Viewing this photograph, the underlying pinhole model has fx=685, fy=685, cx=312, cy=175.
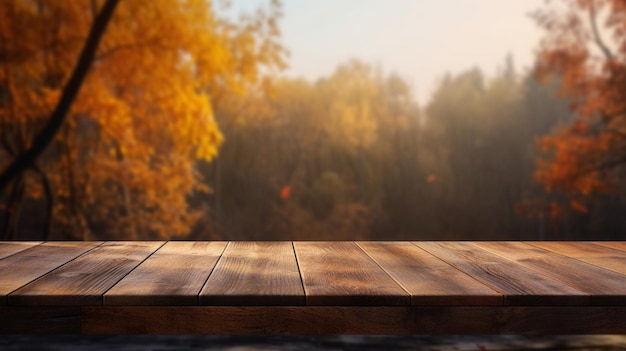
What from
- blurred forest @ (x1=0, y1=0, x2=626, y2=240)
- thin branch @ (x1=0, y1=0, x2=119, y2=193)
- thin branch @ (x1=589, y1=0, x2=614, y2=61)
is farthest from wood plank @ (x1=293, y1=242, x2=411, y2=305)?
thin branch @ (x1=589, y1=0, x2=614, y2=61)

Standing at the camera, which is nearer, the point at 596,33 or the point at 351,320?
the point at 351,320

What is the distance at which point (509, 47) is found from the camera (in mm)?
21875

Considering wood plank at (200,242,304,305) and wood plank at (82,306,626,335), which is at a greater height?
wood plank at (200,242,304,305)

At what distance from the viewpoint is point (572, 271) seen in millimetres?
1684

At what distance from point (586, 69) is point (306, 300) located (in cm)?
862

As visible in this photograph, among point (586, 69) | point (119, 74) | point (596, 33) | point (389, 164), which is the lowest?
point (389, 164)

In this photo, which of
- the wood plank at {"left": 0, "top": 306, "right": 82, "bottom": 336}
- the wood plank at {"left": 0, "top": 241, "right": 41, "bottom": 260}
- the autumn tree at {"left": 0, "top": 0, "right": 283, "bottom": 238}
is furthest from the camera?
the autumn tree at {"left": 0, "top": 0, "right": 283, "bottom": 238}

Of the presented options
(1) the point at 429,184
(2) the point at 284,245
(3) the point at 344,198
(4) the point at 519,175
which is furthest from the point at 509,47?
(2) the point at 284,245

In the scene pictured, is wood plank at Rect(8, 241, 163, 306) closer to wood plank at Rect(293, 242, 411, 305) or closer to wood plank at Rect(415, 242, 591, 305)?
wood plank at Rect(293, 242, 411, 305)

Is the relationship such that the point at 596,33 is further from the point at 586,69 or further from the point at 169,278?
the point at 169,278

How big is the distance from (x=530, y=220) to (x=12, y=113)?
14291 mm

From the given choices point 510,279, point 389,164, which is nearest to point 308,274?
point 510,279

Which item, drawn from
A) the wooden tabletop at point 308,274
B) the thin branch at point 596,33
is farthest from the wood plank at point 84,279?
the thin branch at point 596,33

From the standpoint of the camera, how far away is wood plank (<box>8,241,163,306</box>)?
4.35 ft
